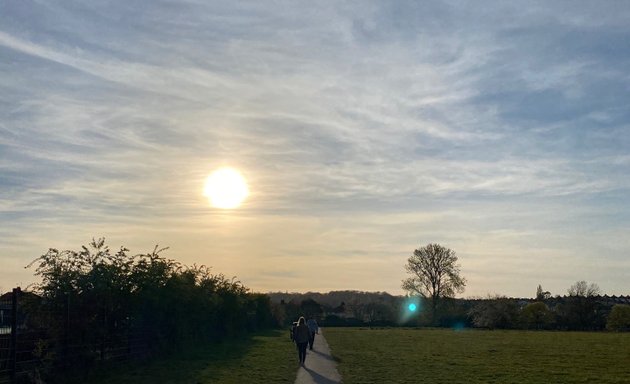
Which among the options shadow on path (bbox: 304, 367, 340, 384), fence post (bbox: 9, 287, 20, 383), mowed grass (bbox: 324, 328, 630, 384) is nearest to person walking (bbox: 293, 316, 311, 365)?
mowed grass (bbox: 324, 328, 630, 384)

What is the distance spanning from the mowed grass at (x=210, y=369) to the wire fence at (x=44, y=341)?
77cm

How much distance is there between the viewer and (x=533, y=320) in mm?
86438

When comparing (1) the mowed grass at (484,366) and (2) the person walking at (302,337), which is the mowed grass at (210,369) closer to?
(2) the person walking at (302,337)

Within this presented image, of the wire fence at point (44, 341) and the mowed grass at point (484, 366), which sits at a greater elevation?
the wire fence at point (44, 341)

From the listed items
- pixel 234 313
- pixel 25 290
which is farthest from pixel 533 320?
pixel 25 290

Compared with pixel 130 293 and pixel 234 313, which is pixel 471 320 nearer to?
pixel 234 313

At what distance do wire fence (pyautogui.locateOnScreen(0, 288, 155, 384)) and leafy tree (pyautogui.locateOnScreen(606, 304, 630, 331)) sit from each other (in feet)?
227

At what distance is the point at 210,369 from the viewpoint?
23.3 m

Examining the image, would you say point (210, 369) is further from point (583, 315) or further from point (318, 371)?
point (583, 315)

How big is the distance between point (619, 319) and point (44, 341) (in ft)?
243

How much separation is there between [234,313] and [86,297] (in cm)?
2454

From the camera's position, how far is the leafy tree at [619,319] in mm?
76688

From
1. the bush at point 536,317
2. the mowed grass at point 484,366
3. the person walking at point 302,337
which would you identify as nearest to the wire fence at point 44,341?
the person walking at point 302,337

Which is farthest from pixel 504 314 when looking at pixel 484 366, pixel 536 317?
pixel 484 366
